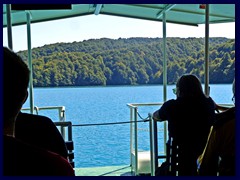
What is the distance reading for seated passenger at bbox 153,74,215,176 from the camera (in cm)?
204

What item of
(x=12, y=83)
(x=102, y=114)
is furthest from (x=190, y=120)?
(x=102, y=114)

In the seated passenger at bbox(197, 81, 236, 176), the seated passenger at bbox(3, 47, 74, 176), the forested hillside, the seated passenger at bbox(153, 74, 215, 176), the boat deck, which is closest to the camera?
the seated passenger at bbox(3, 47, 74, 176)

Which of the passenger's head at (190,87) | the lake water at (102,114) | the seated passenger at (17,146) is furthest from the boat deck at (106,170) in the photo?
the seated passenger at (17,146)

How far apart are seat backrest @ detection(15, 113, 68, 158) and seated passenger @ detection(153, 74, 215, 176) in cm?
104

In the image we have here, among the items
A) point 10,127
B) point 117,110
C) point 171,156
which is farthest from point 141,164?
point 117,110

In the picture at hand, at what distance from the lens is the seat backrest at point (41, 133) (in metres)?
1.13

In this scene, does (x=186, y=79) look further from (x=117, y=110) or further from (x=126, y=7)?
(x=117, y=110)

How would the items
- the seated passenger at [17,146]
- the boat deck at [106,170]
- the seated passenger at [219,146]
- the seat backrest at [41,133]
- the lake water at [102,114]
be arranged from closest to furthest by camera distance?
the seated passenger at [17,146]
the seat backrest at [41,133]
the seated passenger at [219,146]
the boat deck at [106,170]
the lake water at [102,114]

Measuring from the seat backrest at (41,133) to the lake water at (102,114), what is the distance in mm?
1268

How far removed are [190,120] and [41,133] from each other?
1.11 m

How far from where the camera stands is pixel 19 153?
0.68m

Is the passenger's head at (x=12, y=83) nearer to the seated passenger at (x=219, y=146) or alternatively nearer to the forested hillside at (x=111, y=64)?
the seated passenger at (x=219, y=146)

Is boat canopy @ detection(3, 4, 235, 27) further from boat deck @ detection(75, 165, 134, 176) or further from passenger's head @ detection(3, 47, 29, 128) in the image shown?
passenger's head @ detection(3, 47, 29, 128)

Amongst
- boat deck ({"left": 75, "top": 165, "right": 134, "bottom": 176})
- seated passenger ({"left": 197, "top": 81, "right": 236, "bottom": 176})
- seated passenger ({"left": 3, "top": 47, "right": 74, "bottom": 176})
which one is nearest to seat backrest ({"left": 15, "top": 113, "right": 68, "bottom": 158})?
seated passenger ({"left": 3, "top": 47, "right": 74, "bottom": 176})
